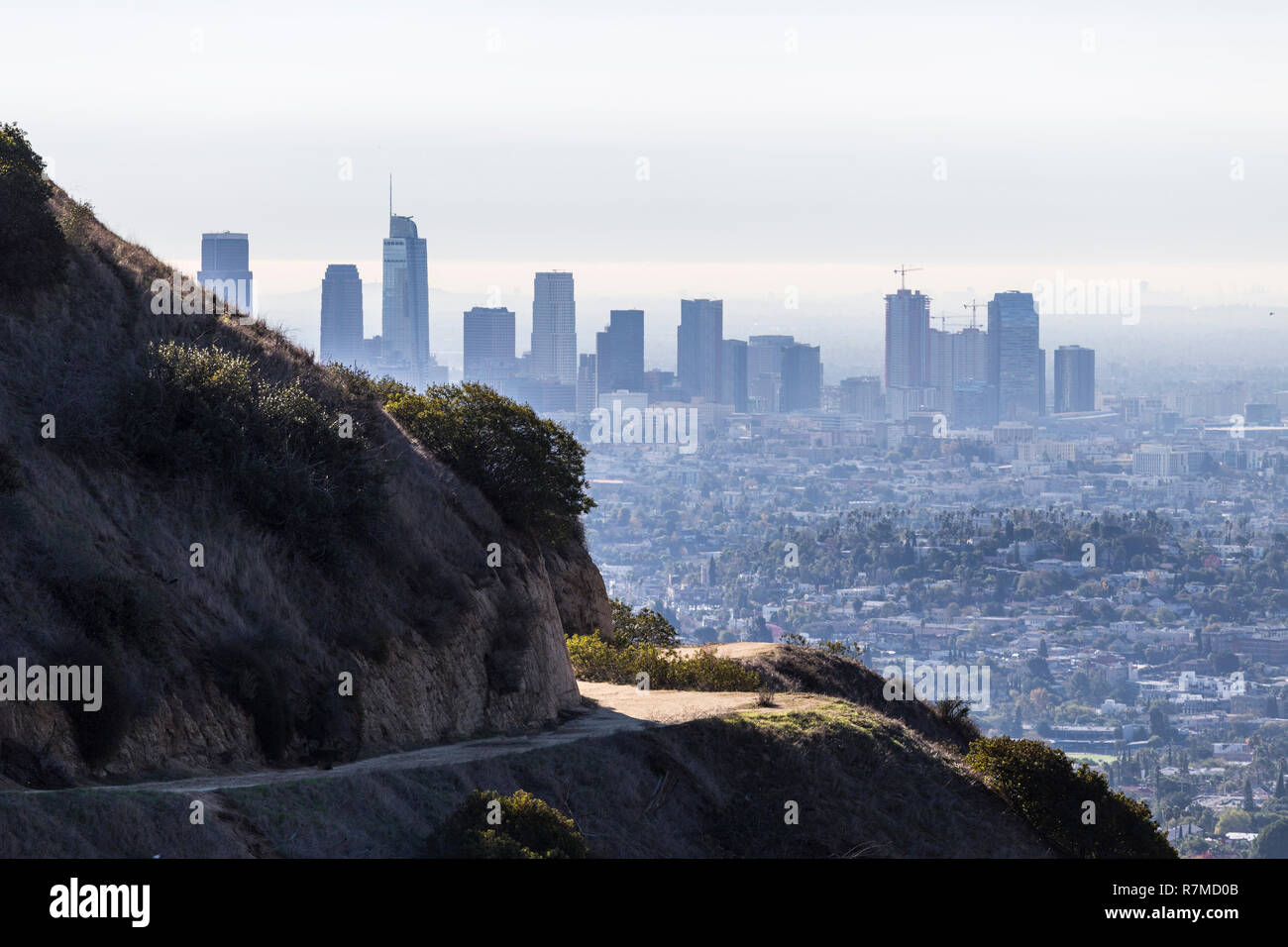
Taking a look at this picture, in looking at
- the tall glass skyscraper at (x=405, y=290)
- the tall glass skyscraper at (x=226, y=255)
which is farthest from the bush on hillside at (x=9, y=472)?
the tall glass skyscraper at (x=405, y=290)

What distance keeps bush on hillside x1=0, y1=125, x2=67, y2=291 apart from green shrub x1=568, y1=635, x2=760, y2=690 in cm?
1179

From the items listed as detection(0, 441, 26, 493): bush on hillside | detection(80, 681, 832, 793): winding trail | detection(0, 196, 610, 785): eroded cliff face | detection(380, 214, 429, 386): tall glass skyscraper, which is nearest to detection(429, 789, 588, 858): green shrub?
detection(80, 681, 832, 793): winding trail

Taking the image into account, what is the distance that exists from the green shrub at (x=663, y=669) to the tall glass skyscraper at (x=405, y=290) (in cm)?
15607

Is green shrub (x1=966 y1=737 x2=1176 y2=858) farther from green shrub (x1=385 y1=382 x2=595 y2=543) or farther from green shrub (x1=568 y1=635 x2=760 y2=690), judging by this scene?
green shrub (x1=385 y1=382 x2=595 y2=543)

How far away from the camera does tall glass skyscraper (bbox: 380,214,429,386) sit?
189m

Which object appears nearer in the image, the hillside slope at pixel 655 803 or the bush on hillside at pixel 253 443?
the hillside slope at pixel 655 803

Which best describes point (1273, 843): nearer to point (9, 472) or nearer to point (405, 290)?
point (9, 472)

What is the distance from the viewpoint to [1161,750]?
11088cm

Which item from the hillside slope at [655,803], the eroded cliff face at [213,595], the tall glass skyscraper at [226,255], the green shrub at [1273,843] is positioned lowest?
the green shrub at [1273,843]

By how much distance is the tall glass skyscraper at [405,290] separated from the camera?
188875mm

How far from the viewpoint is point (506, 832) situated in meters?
16.4

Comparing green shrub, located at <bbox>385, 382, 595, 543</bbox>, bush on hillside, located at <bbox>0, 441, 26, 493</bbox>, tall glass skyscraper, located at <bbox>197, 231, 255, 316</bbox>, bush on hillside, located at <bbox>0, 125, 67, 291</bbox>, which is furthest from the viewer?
tall glass skyscraper, located at <bbox>197, 231, 255, 316</bbox>

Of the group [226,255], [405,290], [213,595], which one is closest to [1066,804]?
[213,595]

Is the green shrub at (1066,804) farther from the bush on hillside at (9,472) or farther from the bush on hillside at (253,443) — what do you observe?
the bush on hillside at (9,472)
